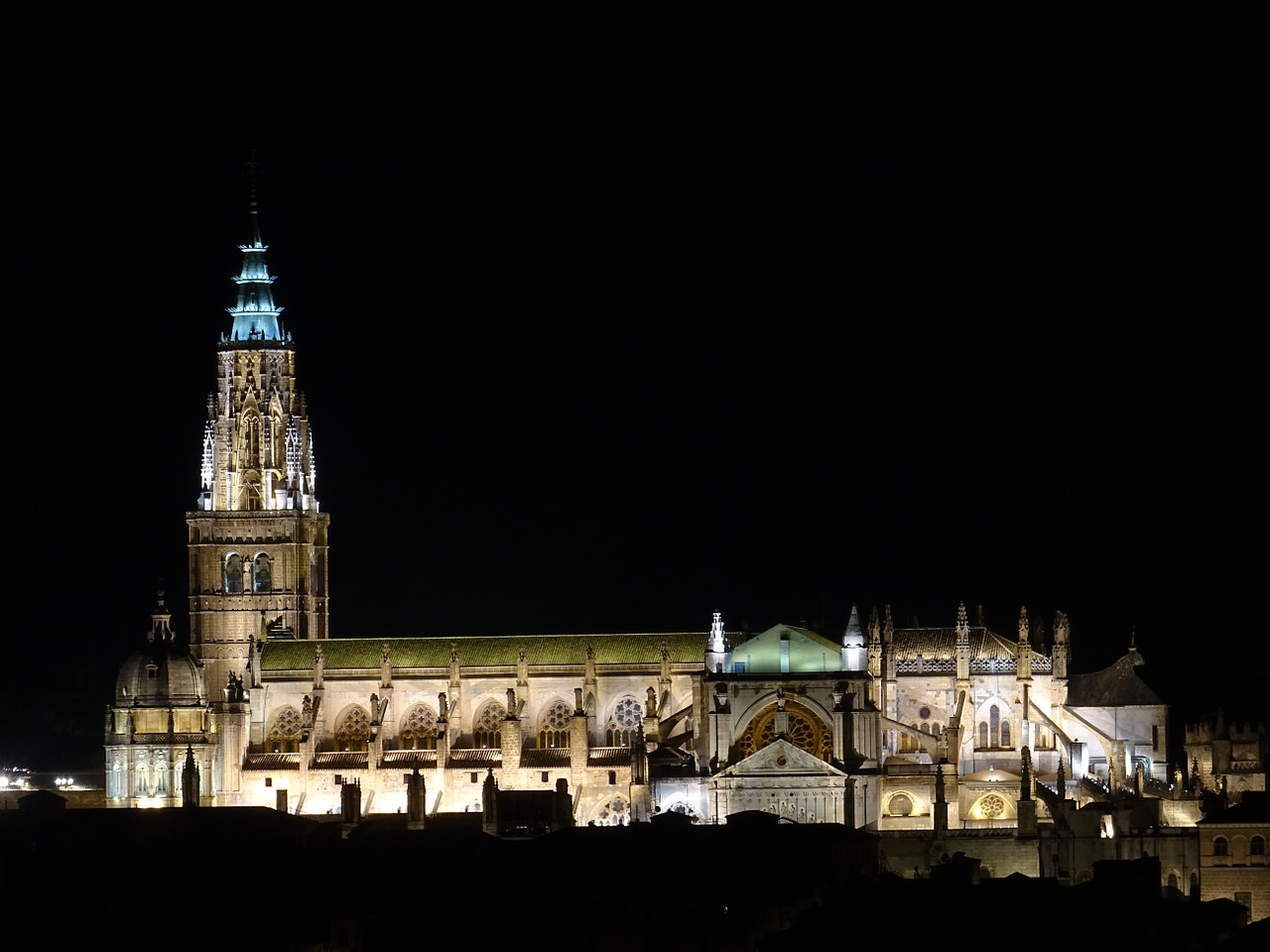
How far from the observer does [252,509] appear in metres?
158

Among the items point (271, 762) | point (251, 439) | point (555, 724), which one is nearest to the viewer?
point (271, 762)

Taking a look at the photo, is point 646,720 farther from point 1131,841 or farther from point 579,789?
point 1131,841

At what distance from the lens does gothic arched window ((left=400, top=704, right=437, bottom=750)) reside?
149 meters

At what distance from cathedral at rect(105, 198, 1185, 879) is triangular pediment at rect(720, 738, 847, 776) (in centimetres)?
5

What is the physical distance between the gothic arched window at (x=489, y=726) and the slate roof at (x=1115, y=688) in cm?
2335

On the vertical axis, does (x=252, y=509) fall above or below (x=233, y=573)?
above

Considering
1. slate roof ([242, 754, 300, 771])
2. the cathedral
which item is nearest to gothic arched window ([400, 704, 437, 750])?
the cathedral

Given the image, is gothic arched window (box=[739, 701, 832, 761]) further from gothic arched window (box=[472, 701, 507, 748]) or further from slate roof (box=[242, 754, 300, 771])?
slate roof (box=[242, 754, 300, 771])

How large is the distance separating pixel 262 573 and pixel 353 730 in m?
11.2

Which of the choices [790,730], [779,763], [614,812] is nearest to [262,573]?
[614,812]

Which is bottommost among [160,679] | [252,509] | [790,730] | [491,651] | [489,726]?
[790,730]

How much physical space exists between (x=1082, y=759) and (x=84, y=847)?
124ft

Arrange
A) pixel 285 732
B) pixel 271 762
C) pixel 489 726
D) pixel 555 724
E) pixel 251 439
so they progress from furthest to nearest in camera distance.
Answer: pixel 251 439
pixel 285 732
pixel 489 726
pixel 555 724
pixel 271 762

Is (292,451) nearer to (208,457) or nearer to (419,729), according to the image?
(208,457)
